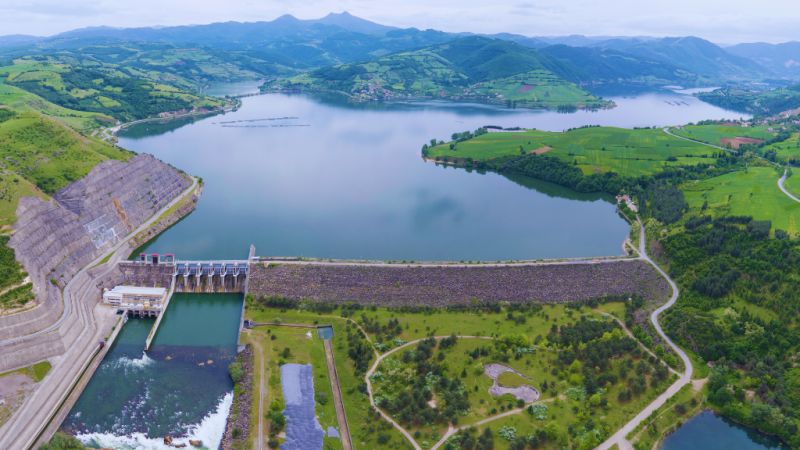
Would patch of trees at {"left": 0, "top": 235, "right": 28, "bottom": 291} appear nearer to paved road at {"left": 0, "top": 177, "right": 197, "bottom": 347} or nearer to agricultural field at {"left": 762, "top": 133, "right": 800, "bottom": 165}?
paved road at {"left": 0, "top": 177, "right": 197, "bottom": 347}

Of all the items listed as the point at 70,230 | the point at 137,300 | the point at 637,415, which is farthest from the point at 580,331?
the point at 70,230

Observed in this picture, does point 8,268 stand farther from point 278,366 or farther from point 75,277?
point 278,366

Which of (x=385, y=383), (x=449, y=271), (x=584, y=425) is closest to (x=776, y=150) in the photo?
(x=449, y=271)

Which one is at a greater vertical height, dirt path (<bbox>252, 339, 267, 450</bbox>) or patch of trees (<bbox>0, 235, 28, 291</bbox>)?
patch of trees (<bbox>0, 235, 28, 291</bbox>)

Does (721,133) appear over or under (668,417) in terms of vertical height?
over

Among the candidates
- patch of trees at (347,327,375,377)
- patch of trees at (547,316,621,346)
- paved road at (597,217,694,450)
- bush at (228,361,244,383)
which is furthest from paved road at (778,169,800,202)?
bush at (228,361,244,383)

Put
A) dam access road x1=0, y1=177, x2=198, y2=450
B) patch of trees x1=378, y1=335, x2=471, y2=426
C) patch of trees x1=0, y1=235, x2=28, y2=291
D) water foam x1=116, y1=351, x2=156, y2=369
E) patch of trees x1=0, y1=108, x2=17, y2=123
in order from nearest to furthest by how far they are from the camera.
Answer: dam access road x1=0, y1=177, x2=198, y2=450 < patch of trees x1=378, y1=335, x2=471, y2=426 < water foam x1=116, y1=351, x2=156, y2=369 < patch of trees x1=0, y1=235, x2=28, y2=291 < patch of trees x1=0, y1=108, x2=17, y2=123

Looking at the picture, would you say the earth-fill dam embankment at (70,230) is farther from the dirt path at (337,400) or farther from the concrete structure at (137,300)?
the dirt path at (337,400)
